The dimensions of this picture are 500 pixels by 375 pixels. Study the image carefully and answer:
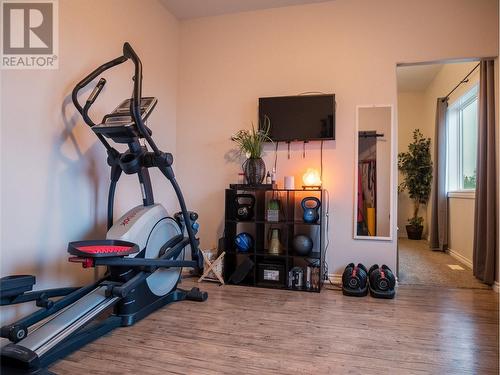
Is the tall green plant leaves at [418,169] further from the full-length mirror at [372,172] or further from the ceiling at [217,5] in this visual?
the ceiling at [217,5]

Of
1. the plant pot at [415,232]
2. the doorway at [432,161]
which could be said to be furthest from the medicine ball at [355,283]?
the plant pot at [415,232]

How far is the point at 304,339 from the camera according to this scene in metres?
1.89

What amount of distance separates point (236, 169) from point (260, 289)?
4.38ft

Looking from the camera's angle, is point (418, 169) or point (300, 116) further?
point (418, 169)

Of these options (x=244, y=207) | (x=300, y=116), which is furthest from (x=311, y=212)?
(x=300, y=116)

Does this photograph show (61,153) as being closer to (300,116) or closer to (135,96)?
(135,96)

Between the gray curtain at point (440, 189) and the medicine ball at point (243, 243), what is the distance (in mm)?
3442

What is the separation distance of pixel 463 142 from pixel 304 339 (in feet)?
13.9

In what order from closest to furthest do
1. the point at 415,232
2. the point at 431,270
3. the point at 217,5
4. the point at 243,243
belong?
the point at 243,243, the point at 217,5, the point at 431,270, the point at 415,232

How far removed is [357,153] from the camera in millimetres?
3121

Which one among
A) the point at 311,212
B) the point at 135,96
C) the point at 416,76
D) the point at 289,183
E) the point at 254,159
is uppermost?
the point at 416,76

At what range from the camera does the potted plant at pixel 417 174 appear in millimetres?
5422

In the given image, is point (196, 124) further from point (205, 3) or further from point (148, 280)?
point (148, 280)

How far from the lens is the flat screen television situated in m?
3.11
